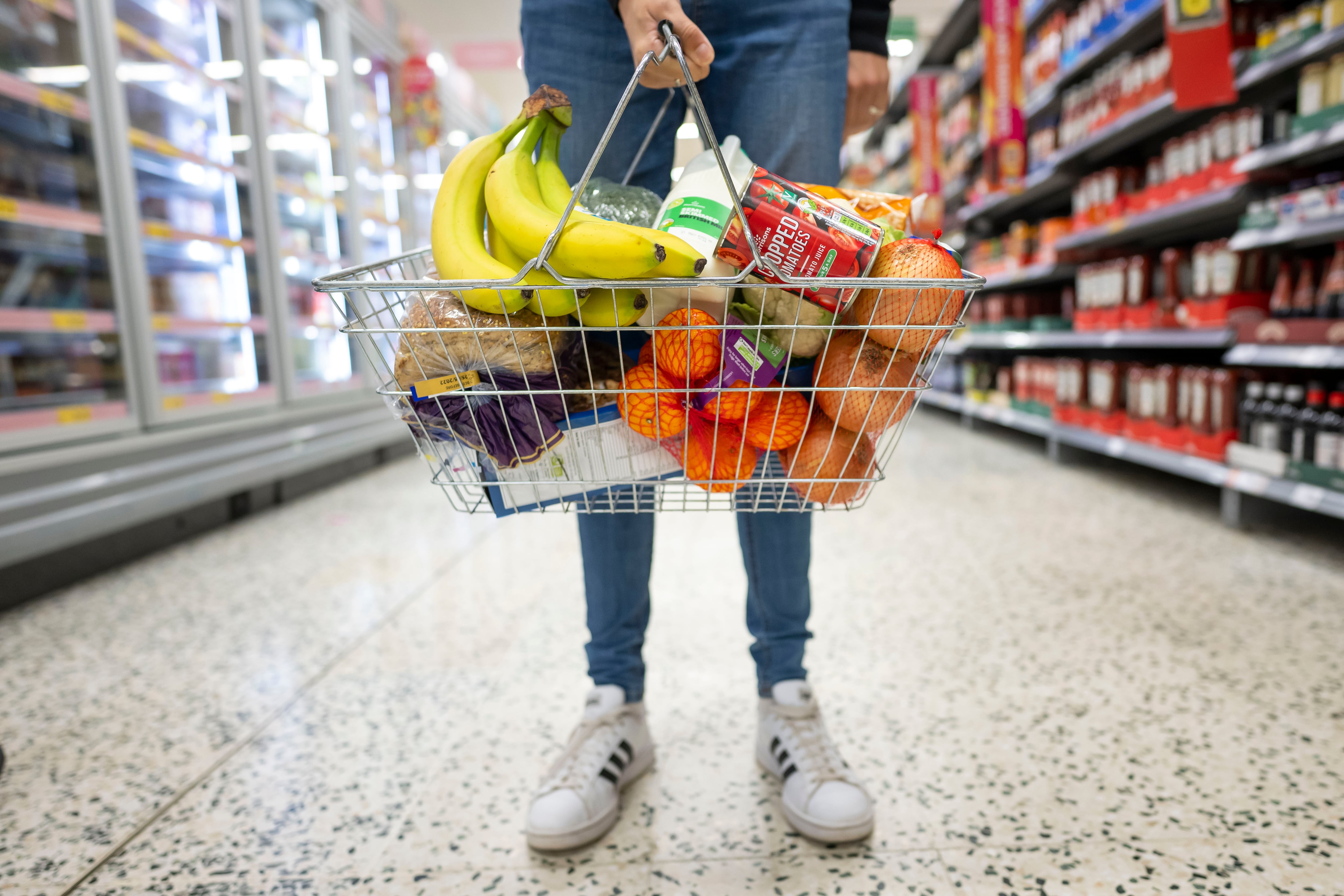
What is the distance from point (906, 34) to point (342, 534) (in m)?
7.03

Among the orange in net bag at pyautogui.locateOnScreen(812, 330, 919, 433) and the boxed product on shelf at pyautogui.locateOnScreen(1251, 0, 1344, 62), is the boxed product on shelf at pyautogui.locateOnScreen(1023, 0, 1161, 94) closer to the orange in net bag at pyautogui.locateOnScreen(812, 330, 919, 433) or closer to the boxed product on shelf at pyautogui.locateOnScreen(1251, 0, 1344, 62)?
the boxed product on shelf at pyautogui.locateOnScreen(1251, 0, 1344, 62)

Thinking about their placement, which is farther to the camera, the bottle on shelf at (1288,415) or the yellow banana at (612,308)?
the bottle on shelf at (1288,415)

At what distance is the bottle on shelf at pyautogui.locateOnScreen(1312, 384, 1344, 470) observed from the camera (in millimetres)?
1902

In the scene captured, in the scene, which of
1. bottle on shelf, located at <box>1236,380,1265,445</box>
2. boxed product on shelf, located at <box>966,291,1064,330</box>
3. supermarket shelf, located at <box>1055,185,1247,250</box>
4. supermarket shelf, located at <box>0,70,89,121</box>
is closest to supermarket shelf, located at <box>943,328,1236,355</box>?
boxed product on shelf, located at <box>966,291,1064,330</box>

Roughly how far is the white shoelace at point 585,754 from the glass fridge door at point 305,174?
9.80 ft

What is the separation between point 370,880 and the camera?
87cm

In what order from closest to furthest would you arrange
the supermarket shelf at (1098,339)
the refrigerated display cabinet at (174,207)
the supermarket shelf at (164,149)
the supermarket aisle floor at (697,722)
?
the supermarket aisle floor at (697,722) < the refrigerated display cabinet at (174,207) < the supermarket shelf at (1098,339) < the supermarket shelf at (164,149)

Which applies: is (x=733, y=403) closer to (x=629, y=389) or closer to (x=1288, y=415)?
(x=629, y=389)

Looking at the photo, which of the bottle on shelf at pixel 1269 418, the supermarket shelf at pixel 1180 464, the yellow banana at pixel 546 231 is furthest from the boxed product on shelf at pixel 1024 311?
the yellow banana at pixel 546 231

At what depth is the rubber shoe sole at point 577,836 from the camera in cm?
90

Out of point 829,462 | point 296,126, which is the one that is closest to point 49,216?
point 296,126

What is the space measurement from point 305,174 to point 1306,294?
468 centimetres

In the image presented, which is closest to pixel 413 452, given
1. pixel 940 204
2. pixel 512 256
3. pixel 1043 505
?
pixel 1043 505

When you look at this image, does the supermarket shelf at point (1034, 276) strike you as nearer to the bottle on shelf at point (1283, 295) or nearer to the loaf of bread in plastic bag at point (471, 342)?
the bottle on shelf at point (1283, 295)
